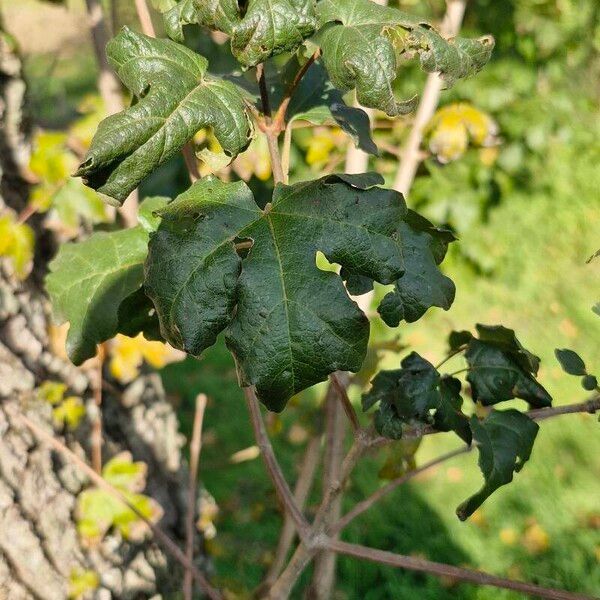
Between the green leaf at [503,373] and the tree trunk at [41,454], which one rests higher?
the green leaf at [503,373]

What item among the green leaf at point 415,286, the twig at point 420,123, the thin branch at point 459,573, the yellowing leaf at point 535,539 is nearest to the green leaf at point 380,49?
the green leaf at point 415,286

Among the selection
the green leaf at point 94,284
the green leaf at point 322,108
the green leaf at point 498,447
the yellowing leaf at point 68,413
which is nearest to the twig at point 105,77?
the yellowing leaf at point 68,413

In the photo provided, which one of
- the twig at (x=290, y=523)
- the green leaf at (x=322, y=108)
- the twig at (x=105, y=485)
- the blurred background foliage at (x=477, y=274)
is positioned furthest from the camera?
the blurred background foliage at (x=477, y=274)

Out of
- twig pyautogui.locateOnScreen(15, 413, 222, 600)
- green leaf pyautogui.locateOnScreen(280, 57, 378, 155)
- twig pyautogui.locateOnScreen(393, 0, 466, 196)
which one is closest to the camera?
green leaf pyautogui.locateOnScreen(280, 57, 378, 155)

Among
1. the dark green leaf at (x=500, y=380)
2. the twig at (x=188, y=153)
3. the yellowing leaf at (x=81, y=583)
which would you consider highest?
the twig at (x=188, y=153)

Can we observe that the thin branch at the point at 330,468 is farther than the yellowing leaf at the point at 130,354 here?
No

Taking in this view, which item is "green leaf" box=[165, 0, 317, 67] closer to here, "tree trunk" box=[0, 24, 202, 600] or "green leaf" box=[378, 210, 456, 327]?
"green leaf" box=[378, 210, 456, 327]

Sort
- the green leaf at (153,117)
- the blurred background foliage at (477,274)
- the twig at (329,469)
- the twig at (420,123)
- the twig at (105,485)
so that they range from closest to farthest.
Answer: the green leaf at (153,117) → the twig at (329,469) → the twig at (105,485) → the blurred background foliage at (477,274) → the twig at (420,123)

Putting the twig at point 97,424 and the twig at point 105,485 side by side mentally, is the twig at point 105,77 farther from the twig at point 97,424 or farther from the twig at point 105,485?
the twig at point 105,485

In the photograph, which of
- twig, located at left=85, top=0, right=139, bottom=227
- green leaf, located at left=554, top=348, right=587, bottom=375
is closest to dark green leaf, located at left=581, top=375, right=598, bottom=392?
green leaf, located at left=554, top=348, right=587, bottom=375
